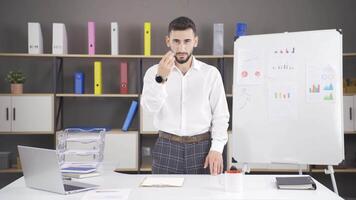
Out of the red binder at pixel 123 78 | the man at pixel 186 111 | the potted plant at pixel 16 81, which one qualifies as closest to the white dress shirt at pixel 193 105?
the man at pixel 186 111

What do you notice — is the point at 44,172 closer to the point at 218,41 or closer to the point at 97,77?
the point at 97,77

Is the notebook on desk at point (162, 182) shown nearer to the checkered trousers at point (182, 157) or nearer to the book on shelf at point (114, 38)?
the checkered trousers at point (182, 157)

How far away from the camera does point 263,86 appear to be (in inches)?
123

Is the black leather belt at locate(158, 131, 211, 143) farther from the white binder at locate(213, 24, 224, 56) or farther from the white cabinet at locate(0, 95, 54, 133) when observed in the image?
the white cabinet at locate(0, 95, 54, 133)

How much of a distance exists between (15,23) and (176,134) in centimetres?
280

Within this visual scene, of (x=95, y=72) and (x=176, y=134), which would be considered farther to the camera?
(x=95, y=72)

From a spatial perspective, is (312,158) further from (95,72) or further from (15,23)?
(15,23)

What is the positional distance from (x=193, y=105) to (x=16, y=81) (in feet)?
8.07

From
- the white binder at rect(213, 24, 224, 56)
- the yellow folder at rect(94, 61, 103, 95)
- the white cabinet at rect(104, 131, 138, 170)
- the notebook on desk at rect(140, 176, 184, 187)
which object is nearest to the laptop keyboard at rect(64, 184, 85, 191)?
the notebook on desk at rect(140, 176, 184, 187)

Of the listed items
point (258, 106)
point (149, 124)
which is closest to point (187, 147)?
point (258, 106)

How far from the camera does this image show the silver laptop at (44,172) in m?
1.88

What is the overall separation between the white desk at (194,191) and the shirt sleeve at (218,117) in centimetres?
29

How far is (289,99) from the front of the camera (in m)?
3.03

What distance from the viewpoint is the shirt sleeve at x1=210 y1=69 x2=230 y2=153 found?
2460 mm
